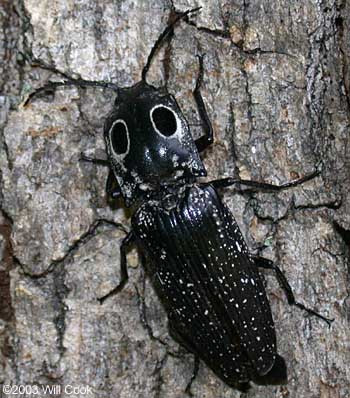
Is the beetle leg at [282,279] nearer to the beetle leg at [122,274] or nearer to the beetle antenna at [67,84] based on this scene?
the beetle leg at [122,274]

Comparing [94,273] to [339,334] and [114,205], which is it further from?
[339,334]

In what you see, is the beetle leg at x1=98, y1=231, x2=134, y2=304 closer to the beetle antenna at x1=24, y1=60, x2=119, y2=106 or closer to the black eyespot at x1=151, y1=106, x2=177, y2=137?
the black eyespot at x1=151, y1=106, x2=177, y2=137

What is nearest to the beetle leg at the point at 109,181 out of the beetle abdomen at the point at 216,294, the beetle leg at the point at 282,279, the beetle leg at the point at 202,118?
the beetle abdomen at the point at 216,294

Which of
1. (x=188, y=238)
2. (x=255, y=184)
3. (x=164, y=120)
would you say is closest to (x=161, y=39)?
(x=164, y=120)

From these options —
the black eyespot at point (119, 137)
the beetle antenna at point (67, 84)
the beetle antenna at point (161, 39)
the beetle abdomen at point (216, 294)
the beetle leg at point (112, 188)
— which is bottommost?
the beetle abdomen at point (216, 294)

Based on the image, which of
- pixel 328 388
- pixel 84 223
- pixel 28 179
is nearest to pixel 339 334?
pixel 328 388

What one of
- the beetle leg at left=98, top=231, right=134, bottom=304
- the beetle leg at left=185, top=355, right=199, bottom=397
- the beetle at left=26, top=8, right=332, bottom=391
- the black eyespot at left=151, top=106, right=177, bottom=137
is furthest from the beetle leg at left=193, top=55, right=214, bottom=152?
the beetle leg at left=185, top=355, right=199, bottom=397

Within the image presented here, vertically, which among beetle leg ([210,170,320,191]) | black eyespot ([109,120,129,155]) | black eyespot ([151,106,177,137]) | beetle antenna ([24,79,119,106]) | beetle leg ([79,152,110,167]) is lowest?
beetle leg ([210,170,320,191])

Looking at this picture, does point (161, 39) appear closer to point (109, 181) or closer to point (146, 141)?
point (146, 141)
